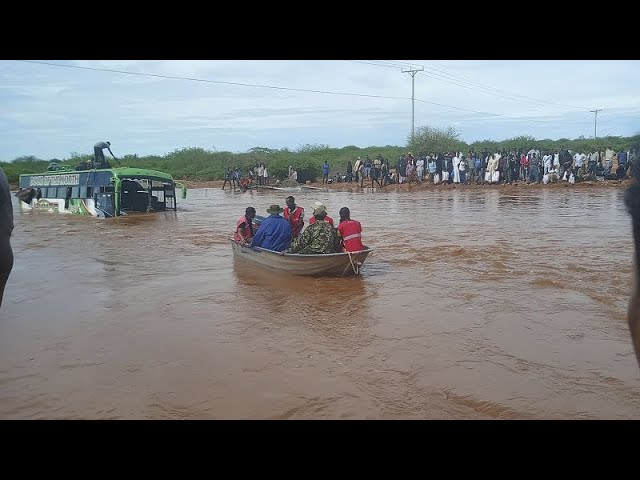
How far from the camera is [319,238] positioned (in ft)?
31.5

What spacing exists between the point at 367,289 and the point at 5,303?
5.92 meters

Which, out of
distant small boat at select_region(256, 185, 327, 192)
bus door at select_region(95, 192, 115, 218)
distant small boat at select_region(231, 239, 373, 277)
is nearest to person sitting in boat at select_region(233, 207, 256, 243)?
distant small boat at select_region(231, 239, 373, 277)

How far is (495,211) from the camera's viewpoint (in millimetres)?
19625

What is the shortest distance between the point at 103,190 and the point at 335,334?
607 inches

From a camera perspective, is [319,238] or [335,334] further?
[319,238]

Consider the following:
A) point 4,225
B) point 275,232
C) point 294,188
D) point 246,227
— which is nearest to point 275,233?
point 275,232

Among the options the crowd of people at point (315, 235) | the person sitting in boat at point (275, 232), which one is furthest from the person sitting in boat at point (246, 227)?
the person sitting in boat at point (275, 232)

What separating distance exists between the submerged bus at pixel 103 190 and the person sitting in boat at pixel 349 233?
12.2m

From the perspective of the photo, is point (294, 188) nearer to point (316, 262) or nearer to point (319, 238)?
point (319, 238)

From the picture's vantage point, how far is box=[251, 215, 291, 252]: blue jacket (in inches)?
394

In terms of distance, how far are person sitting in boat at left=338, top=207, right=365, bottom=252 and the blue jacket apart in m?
1.06

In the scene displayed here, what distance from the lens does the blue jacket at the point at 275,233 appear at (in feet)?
32.8

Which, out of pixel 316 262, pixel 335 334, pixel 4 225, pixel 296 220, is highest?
pixel 4 225
